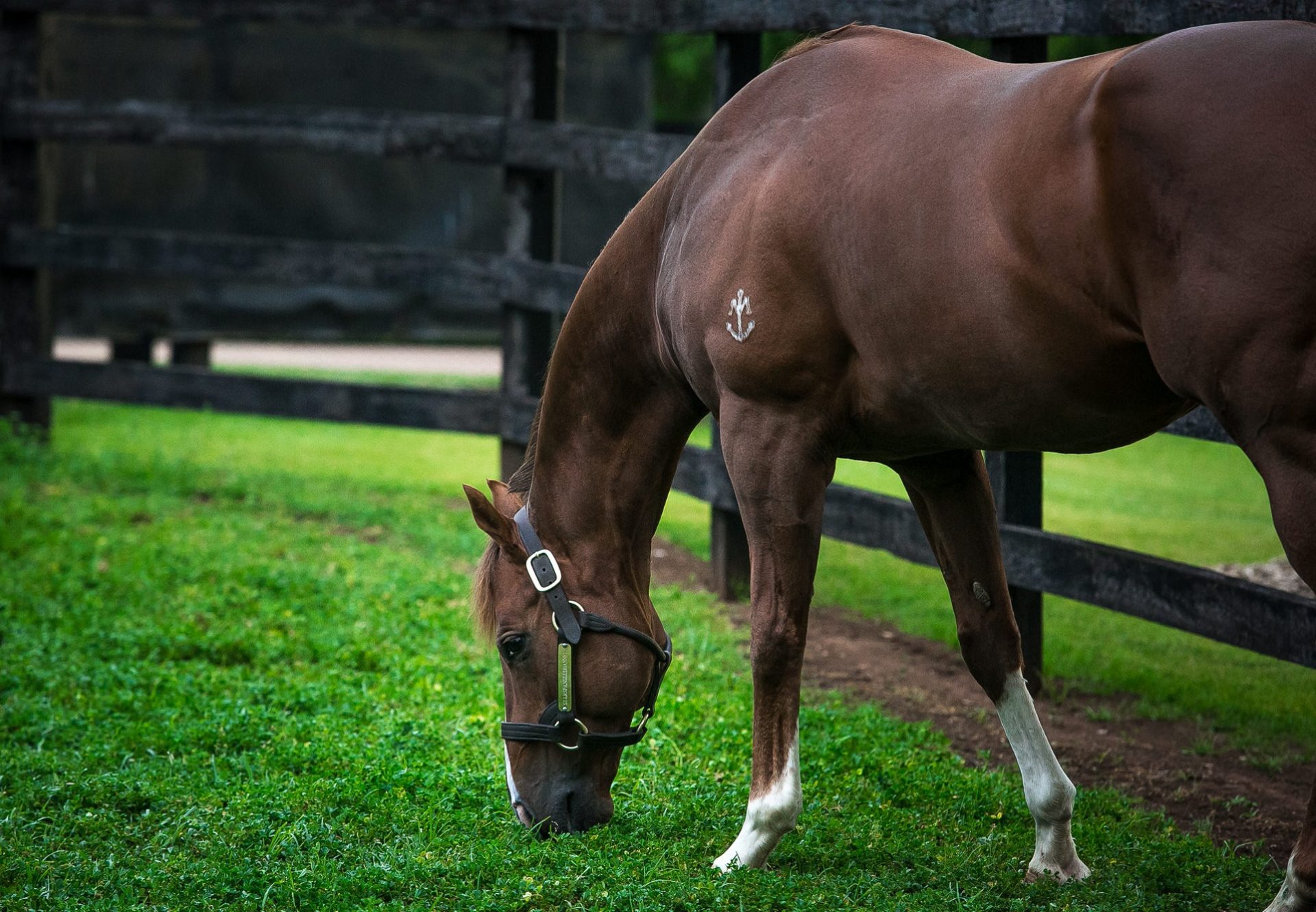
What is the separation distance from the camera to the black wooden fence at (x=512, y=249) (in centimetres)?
354

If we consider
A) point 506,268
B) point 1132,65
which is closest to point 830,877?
point 1132,65

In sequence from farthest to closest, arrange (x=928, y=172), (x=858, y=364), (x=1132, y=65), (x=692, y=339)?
1. (x=692, y=339)
2. (x=858, y=364)
3. (x=928, y=172)
4. (x=1132, y=65)

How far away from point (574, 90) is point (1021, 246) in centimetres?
1280

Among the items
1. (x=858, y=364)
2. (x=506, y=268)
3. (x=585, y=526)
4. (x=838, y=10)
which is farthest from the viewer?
(x=506, y=268)

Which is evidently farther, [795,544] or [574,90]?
[574,90]

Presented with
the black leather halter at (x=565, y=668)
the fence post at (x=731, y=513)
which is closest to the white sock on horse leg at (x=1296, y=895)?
the black leather halter at (x=565, y=668)

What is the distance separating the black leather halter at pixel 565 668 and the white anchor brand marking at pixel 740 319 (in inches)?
28.2

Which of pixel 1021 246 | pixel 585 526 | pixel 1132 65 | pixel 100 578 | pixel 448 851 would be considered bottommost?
pixel 100 578

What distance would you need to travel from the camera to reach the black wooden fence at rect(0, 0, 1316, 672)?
3.54m

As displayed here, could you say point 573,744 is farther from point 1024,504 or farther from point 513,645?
point 1024,504

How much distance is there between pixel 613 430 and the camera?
2959 millimetres

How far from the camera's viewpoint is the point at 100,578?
493 cm

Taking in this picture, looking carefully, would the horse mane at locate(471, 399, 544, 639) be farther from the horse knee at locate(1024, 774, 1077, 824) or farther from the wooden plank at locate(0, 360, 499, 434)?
the wooden plank at locate(0, 360, 499, 434)

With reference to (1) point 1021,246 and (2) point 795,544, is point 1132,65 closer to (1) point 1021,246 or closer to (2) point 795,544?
(1) point 1021,246
